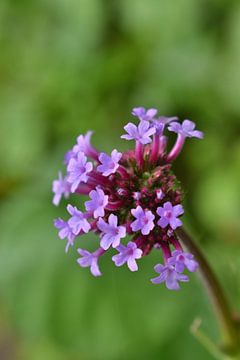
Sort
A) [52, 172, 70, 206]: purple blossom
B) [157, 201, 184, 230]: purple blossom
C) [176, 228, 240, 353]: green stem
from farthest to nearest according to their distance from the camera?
[52, 172, 70, 206]: purple blossom, [176, 228, 240, 353]: green stem, [157, 201, 184, 230]: purple blossom

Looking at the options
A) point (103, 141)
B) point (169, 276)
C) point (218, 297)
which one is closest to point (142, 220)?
point (169, 276)

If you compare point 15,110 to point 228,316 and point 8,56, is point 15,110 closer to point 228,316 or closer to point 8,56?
point 8,56

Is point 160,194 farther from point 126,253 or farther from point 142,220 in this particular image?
point 126,253

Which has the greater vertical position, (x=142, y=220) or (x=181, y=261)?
(x=142, y=220)

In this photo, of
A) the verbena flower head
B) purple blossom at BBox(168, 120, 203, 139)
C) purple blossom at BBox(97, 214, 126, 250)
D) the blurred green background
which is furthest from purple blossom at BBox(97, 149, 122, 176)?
the blurred green background

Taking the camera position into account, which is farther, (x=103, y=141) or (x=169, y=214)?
(x=103, y=141)

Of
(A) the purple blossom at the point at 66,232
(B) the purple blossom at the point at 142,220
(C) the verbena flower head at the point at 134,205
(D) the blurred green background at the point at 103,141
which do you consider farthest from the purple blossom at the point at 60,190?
(D) the blurred green background at the point at 103,141

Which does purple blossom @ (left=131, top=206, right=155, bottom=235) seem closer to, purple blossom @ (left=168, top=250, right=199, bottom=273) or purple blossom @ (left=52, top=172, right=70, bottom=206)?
purple blossom @ (left=168, top=250, right=199, bottom=273)

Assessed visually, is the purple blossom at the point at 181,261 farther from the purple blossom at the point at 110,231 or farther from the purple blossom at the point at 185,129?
the purple blossom at the point at 185,129
